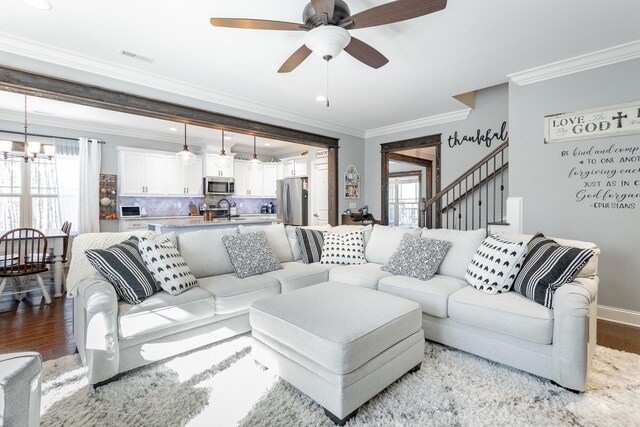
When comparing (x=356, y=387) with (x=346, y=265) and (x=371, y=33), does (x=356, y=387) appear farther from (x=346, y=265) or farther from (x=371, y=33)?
(x=371, y=33)

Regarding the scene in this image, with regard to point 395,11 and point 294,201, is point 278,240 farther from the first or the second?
A: point 294,201

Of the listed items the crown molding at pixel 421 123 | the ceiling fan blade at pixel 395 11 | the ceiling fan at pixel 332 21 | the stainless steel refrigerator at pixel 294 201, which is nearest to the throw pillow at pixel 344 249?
the ceiling fan at pixel 332 21

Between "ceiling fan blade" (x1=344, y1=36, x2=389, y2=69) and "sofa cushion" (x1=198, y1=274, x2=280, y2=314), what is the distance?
2050 mm

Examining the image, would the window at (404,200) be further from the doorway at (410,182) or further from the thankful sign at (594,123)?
the thankful sign at (594,123)

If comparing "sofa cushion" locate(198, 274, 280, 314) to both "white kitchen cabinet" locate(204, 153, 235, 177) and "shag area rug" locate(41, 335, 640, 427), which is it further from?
"white kitchen cabinet" locate(204, 153, 235, 177)

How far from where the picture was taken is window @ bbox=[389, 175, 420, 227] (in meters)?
8.95

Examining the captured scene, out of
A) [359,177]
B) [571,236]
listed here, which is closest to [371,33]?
[571,236]

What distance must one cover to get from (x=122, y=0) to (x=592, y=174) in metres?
4.48

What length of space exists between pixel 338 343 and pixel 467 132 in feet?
15.0

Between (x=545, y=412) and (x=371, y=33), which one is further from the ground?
(x=371, y=33)

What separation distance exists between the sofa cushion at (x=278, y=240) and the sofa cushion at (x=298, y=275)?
17 centimetres

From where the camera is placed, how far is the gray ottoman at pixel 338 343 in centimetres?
161

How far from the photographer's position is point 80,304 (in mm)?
2154

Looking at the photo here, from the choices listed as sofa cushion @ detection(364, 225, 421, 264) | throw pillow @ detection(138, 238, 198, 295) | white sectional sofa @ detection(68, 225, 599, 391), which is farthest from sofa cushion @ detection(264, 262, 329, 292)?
throw pillow @ detection(138, 238, 198, 295)
